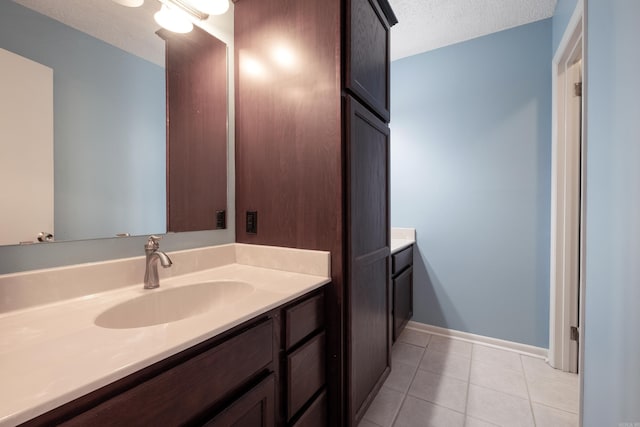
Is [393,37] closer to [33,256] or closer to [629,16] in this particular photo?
[629,16]

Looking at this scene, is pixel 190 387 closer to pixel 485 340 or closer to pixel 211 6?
pixel 211 6

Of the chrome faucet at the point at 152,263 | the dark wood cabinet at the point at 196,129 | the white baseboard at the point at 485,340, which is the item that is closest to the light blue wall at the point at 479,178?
the white baseboard at the point at 485,340

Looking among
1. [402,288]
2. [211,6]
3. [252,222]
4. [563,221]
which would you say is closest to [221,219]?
[252,222]

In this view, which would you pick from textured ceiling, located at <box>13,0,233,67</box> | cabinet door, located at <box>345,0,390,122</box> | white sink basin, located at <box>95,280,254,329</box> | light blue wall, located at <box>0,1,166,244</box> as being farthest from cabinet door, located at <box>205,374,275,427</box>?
textured ceiling, located at <box>13,0,233,67</box>

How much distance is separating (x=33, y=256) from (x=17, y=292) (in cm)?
10

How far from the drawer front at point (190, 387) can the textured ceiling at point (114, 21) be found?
1096 mm

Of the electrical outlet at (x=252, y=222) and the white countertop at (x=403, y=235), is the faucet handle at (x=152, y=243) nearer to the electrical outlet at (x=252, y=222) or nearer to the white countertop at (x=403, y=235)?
the electrical outlet at (x=252, y=222)

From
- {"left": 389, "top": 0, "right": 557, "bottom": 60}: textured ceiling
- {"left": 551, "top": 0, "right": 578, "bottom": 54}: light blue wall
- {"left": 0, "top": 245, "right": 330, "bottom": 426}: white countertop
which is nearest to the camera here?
{"left": 0, "top": 245, "right": 330, "bottom": 426}: white countertop

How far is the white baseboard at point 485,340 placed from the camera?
195cm

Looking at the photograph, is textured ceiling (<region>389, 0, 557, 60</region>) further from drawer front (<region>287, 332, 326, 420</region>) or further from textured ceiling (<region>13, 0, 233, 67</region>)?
drawer front (<region>287, 332, 326, 420</region>)

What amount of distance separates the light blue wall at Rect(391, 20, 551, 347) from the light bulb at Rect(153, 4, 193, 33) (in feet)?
6.07

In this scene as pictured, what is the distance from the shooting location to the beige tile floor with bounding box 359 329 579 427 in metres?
1.38

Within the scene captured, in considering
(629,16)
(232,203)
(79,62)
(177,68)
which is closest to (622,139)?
(629,16)

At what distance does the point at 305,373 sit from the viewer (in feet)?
3.16
